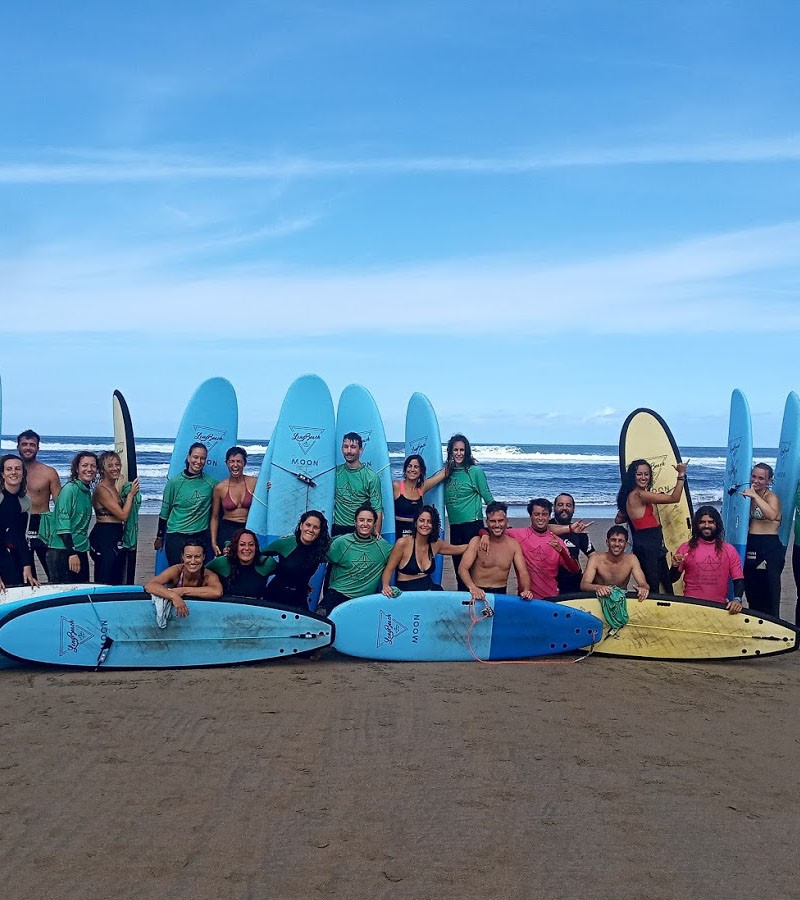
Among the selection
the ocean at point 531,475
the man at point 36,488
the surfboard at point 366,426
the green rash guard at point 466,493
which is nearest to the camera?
the man at point 36,488

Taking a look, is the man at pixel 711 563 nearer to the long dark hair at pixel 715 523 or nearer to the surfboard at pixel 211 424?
the long dark hair at pixel 715 523

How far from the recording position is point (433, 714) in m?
4.11

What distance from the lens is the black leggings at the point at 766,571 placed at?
5.79 meters

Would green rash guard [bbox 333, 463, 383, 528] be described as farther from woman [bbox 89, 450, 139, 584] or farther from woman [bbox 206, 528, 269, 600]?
woman [bbox 89, 450, 139, 584]

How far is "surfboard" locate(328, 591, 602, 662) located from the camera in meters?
5.08

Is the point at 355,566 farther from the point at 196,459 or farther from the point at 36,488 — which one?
the point at 36,488

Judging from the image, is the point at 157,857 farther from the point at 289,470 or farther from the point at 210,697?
the point at 289,470

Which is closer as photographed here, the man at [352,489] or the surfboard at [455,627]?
the surfboard at [455,627]

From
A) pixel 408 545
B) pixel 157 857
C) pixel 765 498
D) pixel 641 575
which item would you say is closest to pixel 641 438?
pixel 765 498

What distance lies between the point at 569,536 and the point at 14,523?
3.42 metres

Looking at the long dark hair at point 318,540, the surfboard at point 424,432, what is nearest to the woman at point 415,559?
the long dark hair at point 318,540

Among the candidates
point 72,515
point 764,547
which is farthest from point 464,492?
point 72,515

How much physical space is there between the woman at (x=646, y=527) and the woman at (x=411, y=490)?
1320 millimetres

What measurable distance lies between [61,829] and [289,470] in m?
3.86
